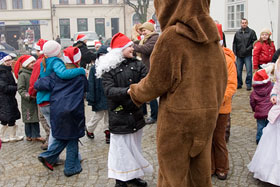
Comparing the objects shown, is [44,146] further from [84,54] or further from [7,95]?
[84,54]

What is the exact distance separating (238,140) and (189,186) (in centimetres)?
295

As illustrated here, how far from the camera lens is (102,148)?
18.6 ft

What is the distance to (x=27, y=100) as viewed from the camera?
599 cm

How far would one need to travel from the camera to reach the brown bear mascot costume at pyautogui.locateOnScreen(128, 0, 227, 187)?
98.8 inches

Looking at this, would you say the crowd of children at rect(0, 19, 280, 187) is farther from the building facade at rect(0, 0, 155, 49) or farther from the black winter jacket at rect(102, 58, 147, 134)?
the building facade at rect(0, 0, 155, 49)

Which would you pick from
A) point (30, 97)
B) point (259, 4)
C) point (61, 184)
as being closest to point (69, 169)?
point (61, 184)

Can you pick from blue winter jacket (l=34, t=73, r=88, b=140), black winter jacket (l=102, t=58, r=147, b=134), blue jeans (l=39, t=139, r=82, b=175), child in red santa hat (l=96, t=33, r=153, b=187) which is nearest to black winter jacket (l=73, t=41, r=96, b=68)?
blue winter jacket (l=34, t=73, r=88, b=140)

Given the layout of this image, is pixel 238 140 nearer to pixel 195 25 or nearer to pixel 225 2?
pixel 195 25

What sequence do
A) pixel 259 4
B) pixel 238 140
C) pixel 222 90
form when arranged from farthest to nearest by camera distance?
pixel 259 4
pixel 238 140
pixel 222 90

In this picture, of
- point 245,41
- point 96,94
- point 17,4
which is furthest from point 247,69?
point 17,4

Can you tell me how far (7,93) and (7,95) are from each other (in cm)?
6

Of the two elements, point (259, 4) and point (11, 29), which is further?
point (11, 29)

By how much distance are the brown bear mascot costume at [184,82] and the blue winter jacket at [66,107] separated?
1.89 meters

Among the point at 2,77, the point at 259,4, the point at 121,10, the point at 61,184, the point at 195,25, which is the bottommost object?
the point at 61,184
